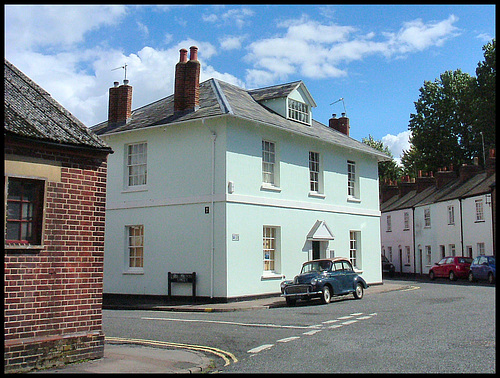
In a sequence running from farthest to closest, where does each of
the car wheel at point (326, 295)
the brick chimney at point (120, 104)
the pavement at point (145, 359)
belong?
the brick chimney at point (120, 104), the car wheel at point (326, 295), the pavement at point (145, 359)

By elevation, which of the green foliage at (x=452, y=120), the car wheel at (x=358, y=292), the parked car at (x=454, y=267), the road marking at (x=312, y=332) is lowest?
the road marking at (x=312, y=332)

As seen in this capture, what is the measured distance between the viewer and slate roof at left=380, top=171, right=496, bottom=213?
38.2 m

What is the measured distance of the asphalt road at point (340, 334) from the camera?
9211mm

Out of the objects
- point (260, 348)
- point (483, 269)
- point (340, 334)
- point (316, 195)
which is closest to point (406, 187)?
point (483, 269)

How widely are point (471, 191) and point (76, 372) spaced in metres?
35.1

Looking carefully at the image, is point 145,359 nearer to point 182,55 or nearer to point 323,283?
point 323,283

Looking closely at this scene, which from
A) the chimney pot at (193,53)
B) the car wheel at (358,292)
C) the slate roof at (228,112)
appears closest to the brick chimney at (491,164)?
the slate roof at (228,112)

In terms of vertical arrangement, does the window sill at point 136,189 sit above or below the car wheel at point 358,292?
above

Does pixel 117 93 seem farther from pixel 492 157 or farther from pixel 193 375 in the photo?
pixel 492 157

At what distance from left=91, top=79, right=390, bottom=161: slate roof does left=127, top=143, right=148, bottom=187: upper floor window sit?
922mm

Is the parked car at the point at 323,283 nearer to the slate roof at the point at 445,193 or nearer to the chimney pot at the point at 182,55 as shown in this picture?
the chimney pot at the point at 182,55

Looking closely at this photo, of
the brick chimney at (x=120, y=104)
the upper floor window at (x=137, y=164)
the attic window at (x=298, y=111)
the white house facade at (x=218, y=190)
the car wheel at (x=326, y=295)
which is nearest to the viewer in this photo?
the car wheel at (x=326, y=295)

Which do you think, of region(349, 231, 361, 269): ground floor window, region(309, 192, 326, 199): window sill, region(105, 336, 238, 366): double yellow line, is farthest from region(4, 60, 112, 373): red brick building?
region(349, 231, 361, 269): ground floor window

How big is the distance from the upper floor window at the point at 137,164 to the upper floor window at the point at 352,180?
10232 mm
